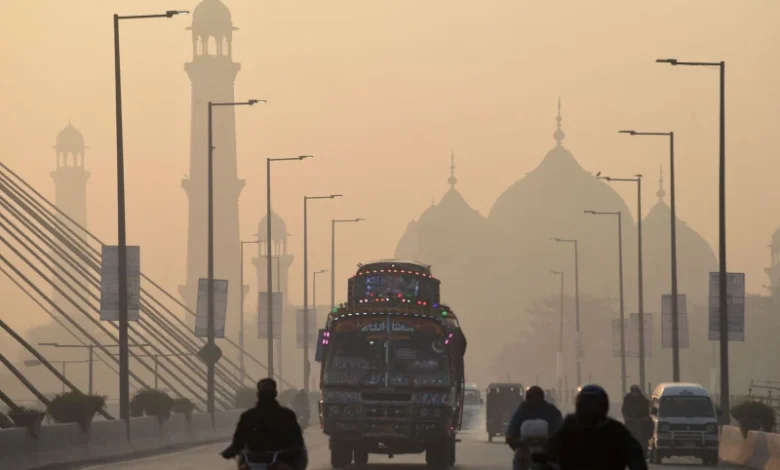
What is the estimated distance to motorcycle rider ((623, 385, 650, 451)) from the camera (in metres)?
38.7

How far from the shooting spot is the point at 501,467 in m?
38.3

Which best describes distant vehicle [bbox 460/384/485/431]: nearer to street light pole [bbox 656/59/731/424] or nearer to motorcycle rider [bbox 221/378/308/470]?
street light pole [bbox 656/59/731/424]

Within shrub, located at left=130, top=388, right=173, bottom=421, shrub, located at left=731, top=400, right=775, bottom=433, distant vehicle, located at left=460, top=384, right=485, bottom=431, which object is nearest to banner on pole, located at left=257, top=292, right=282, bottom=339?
distant vehicle, located at left=460, top=384, right=485, bottom=431

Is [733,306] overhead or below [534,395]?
below

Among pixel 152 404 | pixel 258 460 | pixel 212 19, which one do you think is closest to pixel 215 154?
pixel 212 19

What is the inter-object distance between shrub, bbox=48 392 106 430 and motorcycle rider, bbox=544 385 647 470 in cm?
2633

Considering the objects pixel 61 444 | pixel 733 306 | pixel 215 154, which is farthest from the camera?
pixel 215 154

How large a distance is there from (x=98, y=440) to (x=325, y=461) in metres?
4.93

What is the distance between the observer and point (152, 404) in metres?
51.4

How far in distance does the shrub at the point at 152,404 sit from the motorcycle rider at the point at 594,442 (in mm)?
35498

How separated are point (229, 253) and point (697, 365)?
41417mm

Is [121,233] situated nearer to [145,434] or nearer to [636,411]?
[145,434]

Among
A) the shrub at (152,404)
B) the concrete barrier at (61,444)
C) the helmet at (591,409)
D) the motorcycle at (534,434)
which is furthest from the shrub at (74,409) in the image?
the helmet at (591,409)

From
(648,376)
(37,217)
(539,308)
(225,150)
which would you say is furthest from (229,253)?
(37,217)
